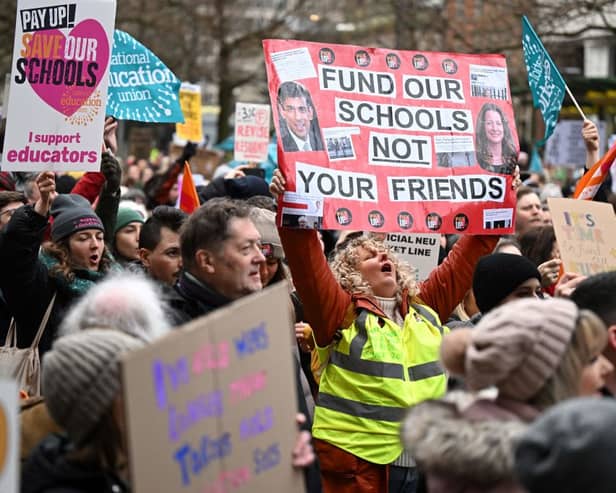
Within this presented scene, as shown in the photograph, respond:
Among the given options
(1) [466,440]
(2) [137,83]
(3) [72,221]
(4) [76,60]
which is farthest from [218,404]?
(2) [137,83]

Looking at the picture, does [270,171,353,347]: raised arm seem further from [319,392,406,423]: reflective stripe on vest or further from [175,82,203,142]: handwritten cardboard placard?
[175,82,203,142]: handwritten cardboard placard

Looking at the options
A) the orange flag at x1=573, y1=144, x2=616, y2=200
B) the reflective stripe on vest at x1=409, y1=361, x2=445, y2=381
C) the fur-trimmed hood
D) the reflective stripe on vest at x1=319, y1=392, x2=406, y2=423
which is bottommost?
the reflective stripe on vest at x1=319, y1=392, x2=406, y2=423

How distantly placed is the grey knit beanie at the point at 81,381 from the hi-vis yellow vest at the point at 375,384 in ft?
7.66

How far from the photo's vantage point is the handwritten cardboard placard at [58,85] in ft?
20.4

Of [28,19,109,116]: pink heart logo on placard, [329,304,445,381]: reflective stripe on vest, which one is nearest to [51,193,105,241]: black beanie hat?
[28,19,109,116]: pink heart logo on placard

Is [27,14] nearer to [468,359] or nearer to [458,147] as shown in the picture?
[458,147]

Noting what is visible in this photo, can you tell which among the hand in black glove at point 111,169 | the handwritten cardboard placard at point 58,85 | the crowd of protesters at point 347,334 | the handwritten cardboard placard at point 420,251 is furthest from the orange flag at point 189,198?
the handwritten cardboard placard at point 58,85

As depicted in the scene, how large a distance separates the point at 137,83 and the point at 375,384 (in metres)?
3.96

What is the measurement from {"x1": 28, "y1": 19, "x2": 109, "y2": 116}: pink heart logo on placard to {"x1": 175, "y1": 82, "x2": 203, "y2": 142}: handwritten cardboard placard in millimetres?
6458

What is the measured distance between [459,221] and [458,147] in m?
0.40

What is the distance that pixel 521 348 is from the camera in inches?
125

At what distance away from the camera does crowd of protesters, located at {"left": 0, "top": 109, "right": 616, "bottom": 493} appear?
312 centimetres

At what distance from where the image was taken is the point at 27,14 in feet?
20.7

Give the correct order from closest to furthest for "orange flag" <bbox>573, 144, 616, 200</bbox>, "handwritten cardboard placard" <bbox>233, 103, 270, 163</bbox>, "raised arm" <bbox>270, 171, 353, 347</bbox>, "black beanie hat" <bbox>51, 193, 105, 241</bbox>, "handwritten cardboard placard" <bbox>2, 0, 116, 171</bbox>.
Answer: "raised arm" <bbox>270, 171, 353, 347</bbox> < "handwritten cardboard placard" <bbox>2, 0, 116, 171</bbox> < "black beanie hat" <bbox>51, 193, 105, 241</bbox> < "orange flag" <bbox>573, 144, 616, 200</bbox> < "handwritten cardboard placard" <bbox>233, 103, 270, 163</bbox>
